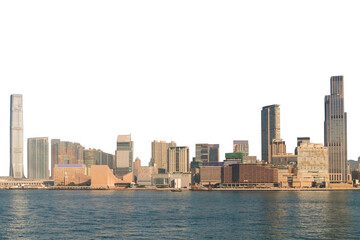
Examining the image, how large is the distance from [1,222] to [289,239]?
208 feet

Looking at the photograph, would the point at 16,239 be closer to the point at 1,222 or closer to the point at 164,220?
the point at 1,222

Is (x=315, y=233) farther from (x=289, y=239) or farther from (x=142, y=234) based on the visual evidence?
(x=142, y=234)

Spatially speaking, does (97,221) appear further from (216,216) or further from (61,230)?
(216,216)

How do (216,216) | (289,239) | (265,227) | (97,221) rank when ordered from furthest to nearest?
1. (216,216)
2. (97,221)
3. (265,227)
4. (289,239)

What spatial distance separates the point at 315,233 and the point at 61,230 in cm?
4619

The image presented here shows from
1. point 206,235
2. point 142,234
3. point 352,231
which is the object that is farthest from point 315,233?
point 142,234

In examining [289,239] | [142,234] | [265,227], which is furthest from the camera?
[265,227]

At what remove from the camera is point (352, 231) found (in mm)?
98562

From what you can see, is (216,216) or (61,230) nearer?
(61,230)

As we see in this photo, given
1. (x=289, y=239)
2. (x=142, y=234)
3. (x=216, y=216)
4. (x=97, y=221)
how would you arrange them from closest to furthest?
(x=289, y=239)
(x=142, y=234)
(x=97, y=221)
(x=216, y=216)

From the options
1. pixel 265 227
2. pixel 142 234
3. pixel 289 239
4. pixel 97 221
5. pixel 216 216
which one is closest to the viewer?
pixel 289 239

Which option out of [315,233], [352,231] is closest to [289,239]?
[315,233]

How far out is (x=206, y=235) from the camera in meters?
94.0

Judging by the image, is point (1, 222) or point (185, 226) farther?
point (1, 222)
